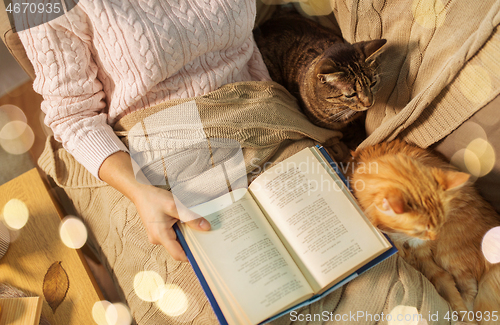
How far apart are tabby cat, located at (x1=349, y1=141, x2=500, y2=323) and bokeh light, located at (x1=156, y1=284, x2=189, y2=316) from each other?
0.57 m

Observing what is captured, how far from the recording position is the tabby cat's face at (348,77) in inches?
34.8

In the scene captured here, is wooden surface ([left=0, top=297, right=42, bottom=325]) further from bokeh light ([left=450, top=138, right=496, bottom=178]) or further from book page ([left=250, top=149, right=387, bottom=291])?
bokeh light ([left=450, top=138, right=496, bottom=178])

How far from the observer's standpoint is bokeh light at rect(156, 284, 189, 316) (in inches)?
29.0

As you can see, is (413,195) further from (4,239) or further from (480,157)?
(4,239)

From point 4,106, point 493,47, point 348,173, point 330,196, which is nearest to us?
point 493,47

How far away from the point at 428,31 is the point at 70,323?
1350 mm

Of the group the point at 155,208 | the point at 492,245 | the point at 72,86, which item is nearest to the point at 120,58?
the point at 72,86

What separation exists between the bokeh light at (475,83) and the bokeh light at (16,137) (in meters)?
1.99

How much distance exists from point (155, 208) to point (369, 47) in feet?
2.64

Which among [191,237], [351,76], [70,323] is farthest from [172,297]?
[351,76]

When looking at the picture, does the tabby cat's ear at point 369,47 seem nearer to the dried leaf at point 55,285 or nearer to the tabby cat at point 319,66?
the tabby cat at point 319,66

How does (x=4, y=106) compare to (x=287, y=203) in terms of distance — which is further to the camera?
(x=4, y=106)

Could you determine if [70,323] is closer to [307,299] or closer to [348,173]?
[307,299]

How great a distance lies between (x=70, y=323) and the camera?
80 centimetres
